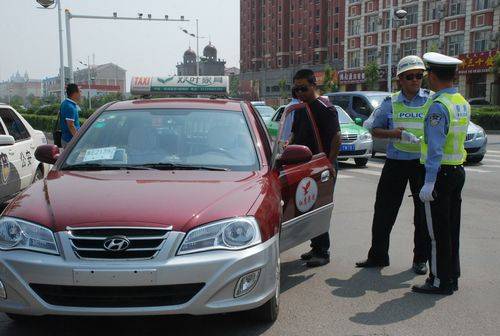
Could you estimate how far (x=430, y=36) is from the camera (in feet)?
186

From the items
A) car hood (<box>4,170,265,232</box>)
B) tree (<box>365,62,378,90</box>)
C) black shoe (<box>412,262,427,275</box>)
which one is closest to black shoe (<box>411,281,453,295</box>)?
black shoe (<box>412,262,427,275</box>)

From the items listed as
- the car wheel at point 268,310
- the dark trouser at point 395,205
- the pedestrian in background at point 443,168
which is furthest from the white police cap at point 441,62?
the car wheel at point 268,310

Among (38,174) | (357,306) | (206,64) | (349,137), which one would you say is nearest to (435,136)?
(357,306)

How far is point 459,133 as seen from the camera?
14.1 feet

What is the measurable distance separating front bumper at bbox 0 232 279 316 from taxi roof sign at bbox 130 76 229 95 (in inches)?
275

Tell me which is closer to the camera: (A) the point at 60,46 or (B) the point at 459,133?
(B) the point at 459,133

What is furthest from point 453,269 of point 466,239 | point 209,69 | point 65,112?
point 209,69

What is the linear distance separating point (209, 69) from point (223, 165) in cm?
14143

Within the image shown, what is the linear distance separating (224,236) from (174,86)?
296 inches

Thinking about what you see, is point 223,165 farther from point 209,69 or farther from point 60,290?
point 209,69

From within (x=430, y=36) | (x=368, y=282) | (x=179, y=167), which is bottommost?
(x=368, y=282)

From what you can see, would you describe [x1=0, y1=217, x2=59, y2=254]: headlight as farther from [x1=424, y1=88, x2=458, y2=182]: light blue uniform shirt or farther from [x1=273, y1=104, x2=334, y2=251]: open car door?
[x1=424, y1=88, x2=458, y2=182]: light blue uniform shirt

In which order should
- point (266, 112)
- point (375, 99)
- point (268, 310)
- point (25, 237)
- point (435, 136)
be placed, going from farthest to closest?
point (266, 112), point (375, 99), point (435, 136), point (268, 310), point (25, 237)

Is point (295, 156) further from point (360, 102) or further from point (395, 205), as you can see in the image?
point (360, 102)
